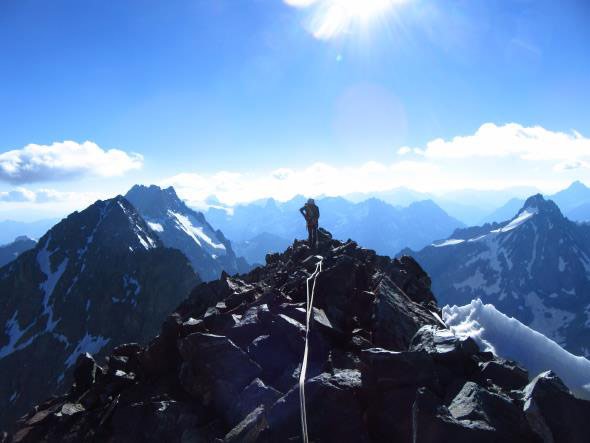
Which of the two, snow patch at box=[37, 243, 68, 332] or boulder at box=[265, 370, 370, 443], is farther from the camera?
snow patch at box=[37, 243, 68, 332]

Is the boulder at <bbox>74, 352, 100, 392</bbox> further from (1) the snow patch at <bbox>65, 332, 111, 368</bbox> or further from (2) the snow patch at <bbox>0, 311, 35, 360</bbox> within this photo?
(2) the snow patch at <bbox>0, 311, 35, 360</bbox>

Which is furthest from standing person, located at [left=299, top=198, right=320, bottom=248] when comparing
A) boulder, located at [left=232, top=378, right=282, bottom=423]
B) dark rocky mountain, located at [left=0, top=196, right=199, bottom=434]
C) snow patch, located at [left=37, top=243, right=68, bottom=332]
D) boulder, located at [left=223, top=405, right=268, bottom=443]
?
snow patch, located at [left=37, top=243, right=68, bottom=332]

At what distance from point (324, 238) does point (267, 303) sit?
21984mm

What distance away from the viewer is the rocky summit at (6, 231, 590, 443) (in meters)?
8.31

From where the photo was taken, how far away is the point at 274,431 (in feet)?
31.1

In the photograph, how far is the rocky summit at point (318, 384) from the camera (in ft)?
27.3

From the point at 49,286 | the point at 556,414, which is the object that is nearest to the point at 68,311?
the point at 49,286

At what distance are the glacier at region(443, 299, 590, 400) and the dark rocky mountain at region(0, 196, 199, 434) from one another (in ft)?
499

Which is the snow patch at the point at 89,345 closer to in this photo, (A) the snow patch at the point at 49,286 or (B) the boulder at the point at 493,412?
(A) the snow patch at the point at 49,286

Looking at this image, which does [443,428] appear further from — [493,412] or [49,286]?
[49,286]

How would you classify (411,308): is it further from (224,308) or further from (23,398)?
(23,398)

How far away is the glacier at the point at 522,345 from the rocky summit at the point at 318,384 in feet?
6.67

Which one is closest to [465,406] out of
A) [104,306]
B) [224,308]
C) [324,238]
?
[224,308]

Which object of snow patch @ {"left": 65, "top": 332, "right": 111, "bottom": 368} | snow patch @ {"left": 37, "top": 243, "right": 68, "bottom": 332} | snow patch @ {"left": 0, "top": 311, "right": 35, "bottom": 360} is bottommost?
snow patch @ {"left": 65, "top": 332, "right": 111, "bottom": 368}
